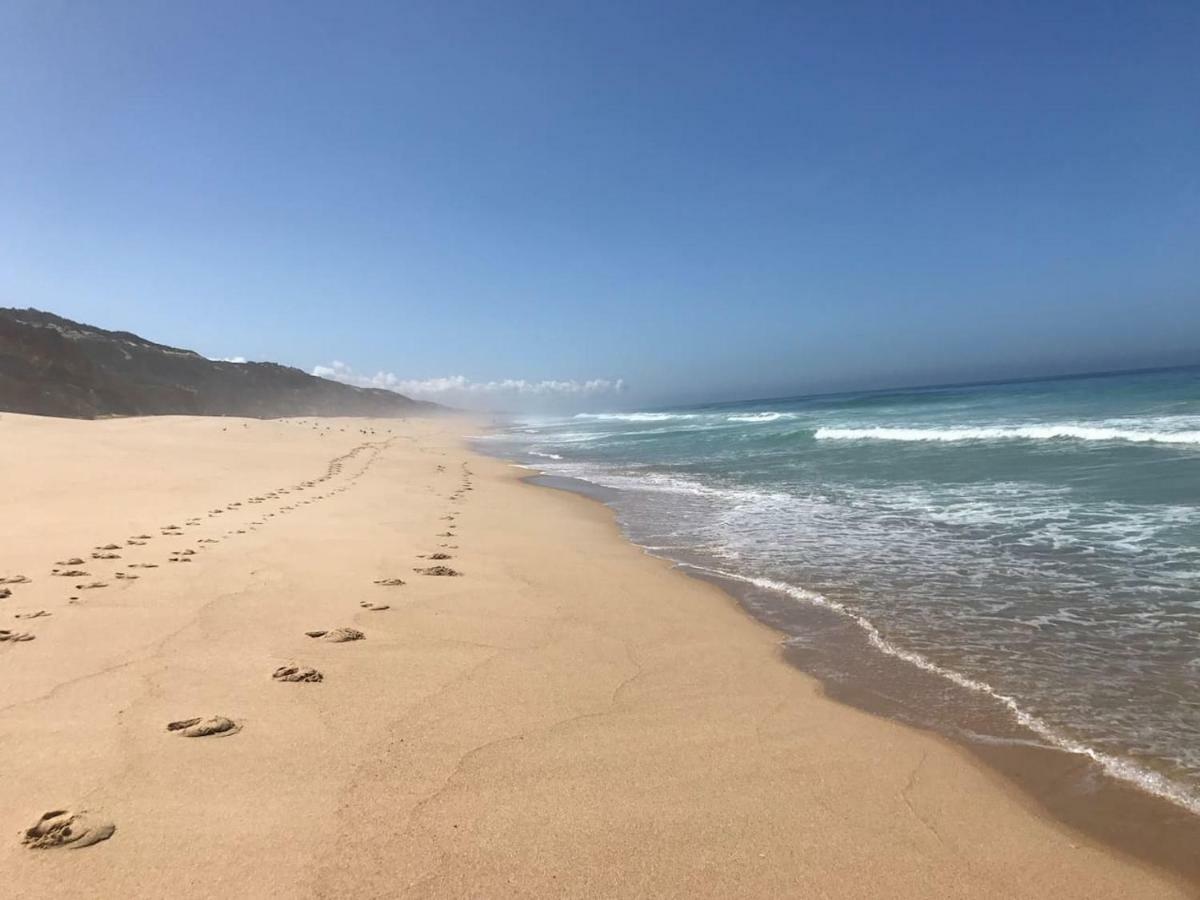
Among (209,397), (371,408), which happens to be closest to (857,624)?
(209,397)

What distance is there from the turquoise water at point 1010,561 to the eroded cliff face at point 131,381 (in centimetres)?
4348

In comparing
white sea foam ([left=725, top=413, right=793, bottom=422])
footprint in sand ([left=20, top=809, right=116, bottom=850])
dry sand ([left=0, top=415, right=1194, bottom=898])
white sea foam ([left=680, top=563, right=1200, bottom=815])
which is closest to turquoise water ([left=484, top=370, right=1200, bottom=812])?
white sea foam ([left=680, top=563, right=1200, bottom=815])

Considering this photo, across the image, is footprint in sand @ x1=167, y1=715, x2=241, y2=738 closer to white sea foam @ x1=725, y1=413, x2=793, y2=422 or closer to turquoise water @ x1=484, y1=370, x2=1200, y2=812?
turquoise water @ x1=484, y1=370, x2=1200, y2=812

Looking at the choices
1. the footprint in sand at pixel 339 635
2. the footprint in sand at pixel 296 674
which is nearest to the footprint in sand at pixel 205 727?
the footprint in sand at pixel 296 674

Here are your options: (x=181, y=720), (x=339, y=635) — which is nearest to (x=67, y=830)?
(x=181, y=720)

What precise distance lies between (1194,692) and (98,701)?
21.6 ft

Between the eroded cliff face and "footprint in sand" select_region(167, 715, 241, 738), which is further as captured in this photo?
the eroded cliff face

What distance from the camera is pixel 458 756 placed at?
11.1 feet

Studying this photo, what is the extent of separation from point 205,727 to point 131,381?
65.6 meters

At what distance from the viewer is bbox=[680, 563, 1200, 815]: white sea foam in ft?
10.9

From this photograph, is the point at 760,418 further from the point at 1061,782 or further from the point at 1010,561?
the point at 1061,782

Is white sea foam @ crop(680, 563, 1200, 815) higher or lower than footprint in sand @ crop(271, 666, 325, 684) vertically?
lower

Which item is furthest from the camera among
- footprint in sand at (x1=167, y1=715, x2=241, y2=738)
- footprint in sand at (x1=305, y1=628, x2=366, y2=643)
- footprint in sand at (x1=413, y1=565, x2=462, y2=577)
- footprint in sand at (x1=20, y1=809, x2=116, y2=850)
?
footprint in sand at (x1=413, y1=565, x2=462, y2=577)

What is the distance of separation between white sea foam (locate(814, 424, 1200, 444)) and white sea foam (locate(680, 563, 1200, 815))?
15458mm
